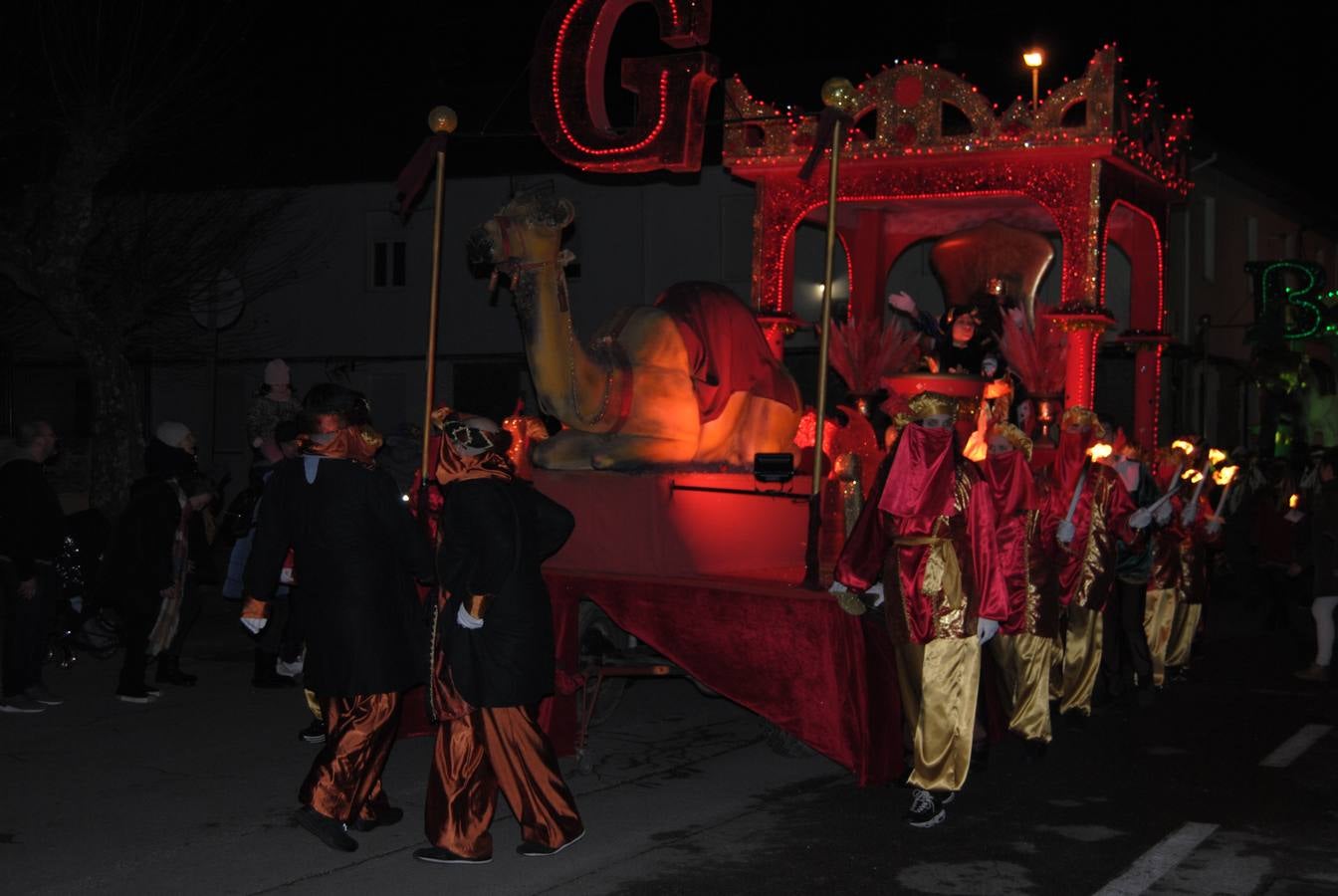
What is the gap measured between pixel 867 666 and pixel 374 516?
2356 mm

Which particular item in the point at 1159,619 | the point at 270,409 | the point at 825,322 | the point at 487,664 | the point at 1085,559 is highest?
the point at 825,322

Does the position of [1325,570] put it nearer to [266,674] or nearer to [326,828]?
[266,674]

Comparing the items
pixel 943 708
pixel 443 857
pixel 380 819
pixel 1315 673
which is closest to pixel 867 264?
pixel 1315 673

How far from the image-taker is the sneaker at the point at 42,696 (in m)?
9.52

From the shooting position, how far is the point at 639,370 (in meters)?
9.18

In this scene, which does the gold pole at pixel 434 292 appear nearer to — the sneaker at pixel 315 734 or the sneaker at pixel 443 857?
the sneaker at pixel 315 734

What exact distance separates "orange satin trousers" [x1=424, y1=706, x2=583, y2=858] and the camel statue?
273 cm

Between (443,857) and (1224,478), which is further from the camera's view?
(1224,478)

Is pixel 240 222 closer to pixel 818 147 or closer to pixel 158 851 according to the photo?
pixel 818 147

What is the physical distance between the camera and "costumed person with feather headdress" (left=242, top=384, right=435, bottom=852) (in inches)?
250

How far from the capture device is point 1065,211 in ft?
36.3

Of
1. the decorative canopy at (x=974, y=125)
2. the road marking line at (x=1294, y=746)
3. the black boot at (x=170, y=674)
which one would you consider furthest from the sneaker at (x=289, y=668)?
the road marking line at (x=1294, y=746)

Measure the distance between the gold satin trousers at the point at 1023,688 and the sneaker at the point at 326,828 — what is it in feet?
12.3

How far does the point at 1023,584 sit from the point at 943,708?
2.93 ft
